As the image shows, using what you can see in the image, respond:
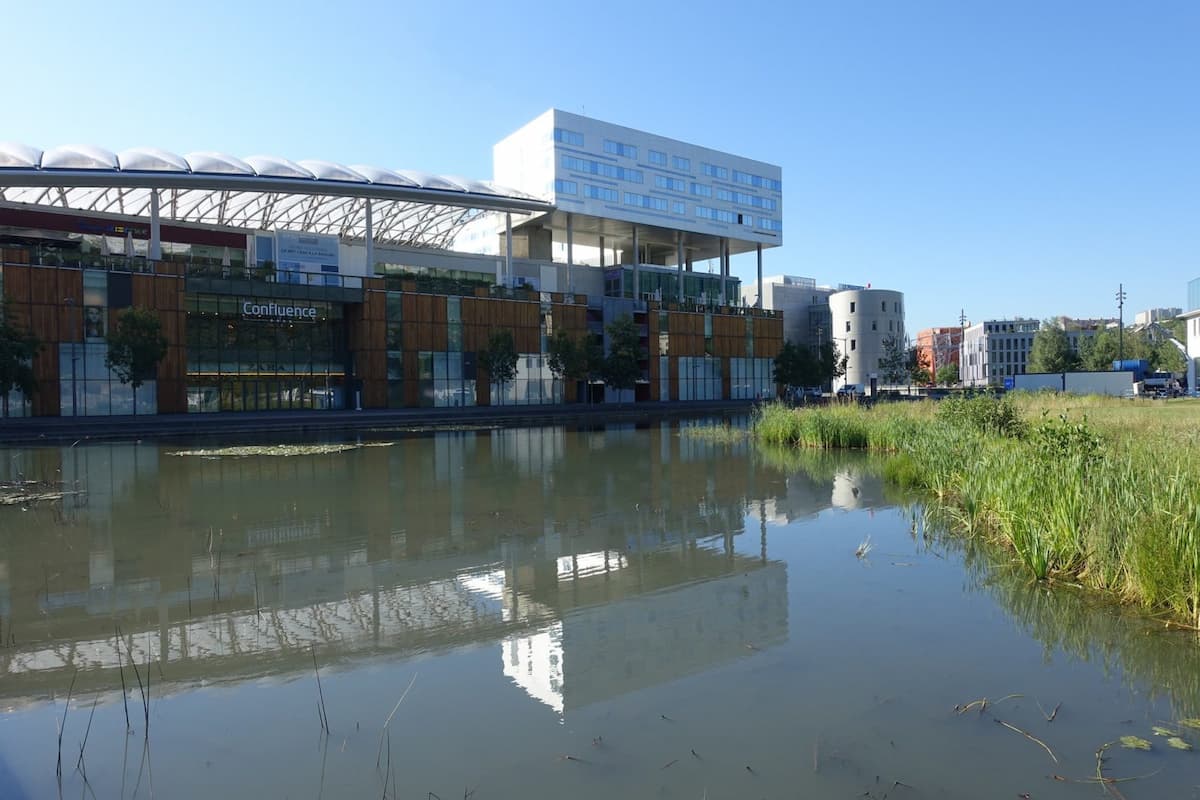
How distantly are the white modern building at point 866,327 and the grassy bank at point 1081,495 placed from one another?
89582mm

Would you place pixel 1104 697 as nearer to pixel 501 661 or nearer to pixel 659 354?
pixel 501 661

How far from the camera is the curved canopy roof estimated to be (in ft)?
141

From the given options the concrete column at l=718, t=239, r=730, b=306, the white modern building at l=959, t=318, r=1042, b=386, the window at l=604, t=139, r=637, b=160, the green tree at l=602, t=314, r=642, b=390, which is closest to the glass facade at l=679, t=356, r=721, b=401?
the concrete column at l=718, t=239, r=730, b=306

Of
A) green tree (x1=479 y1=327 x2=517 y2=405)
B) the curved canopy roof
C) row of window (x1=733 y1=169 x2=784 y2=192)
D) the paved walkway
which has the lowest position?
the paved walkway

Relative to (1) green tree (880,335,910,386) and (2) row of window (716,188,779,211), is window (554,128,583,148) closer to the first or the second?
(2) row of window (716,188,779,211)

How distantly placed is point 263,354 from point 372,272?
886cm

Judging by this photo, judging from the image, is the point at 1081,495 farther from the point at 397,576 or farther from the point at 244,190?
the point at 244,190

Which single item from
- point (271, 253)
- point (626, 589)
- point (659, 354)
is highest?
point (271, 253)

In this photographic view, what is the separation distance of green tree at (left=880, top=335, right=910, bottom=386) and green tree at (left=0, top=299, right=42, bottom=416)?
8618 centimetres

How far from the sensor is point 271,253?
4984 centimetres

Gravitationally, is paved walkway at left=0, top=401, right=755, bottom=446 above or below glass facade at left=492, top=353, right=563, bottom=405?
below

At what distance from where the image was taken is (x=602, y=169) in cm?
6247

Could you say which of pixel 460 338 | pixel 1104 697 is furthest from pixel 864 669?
pixel 460 338

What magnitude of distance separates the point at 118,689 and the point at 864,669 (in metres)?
5.36
